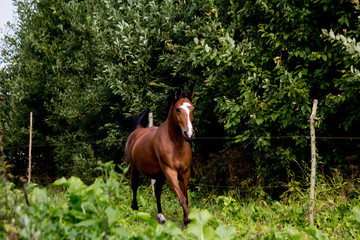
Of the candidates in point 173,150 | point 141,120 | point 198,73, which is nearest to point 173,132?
point 173,150

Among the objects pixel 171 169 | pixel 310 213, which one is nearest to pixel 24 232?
pixel 310 213

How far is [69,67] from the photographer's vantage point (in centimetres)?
1304

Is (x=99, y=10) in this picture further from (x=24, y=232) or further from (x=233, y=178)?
(x=24, y=232)

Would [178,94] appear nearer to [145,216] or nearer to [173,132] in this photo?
[173,132]

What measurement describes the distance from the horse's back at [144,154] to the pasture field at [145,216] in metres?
1.00

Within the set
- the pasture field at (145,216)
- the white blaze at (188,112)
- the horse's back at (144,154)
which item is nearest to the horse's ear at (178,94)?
the white blaze at (188,112)

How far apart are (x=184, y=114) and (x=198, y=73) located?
368 cm

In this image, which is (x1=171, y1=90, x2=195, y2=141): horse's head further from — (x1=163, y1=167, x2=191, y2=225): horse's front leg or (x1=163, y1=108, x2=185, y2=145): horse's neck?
(x1=163, y1=167, x2=191, y2=225): horse's front leg

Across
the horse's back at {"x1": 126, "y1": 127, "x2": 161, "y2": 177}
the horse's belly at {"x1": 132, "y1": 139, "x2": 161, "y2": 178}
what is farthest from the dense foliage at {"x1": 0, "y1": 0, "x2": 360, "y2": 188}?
the horse's belly at {"x1": 132, "y1": 139, "x2": 161, "y2": 178}

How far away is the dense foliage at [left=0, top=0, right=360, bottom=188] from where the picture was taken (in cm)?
657

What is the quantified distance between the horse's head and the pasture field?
1317 millimetres

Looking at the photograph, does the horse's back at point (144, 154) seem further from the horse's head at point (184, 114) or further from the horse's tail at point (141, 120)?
the horse's head at point (184, 114)

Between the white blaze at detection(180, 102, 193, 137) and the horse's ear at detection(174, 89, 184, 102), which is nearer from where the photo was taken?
the white blaze at detection(180, 102, 193, 137)

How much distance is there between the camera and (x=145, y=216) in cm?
240
